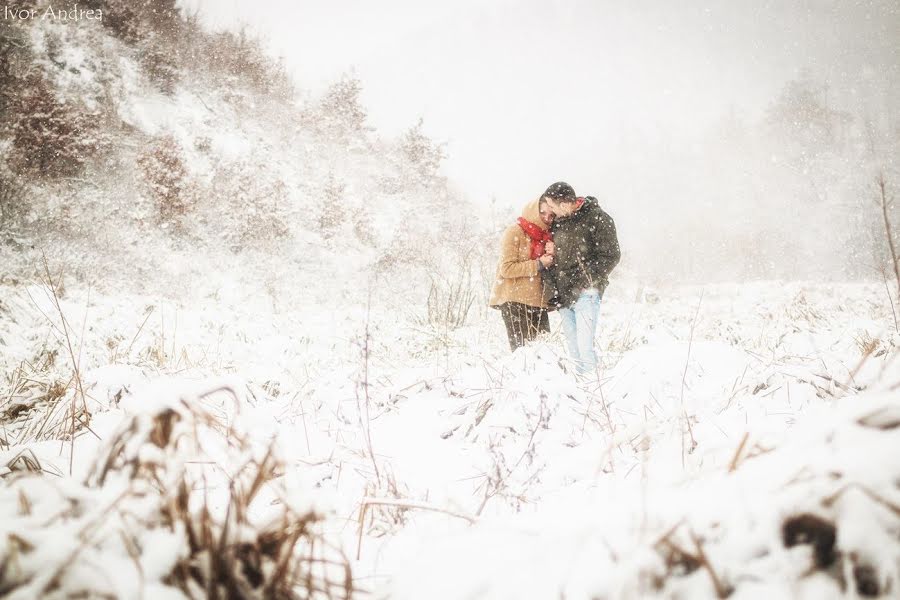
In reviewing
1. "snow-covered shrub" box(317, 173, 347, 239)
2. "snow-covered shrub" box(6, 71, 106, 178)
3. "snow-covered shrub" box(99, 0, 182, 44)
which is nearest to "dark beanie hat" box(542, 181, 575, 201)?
"snow-covered shrub" box(317, 173, 347, 239)

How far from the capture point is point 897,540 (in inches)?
16.0

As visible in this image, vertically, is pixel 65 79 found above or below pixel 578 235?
above

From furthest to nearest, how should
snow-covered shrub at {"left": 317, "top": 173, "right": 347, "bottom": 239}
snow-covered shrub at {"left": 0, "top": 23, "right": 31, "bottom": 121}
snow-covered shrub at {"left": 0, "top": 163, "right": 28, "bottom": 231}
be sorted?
snow-covered shrub at {"left": 317, "top": 173, "right": 347, "bottom": 239} → snow-covered shrub at {"left": 0, "top": 23, "right": 31, "bottom": 121} → snow-covered shrub at {"left": 0, "top": 163, "right": 28, "bottom": 231}

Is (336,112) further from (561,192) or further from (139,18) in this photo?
(561,192)

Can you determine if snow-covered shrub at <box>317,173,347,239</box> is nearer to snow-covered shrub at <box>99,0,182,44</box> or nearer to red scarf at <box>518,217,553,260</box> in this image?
snow-covered shrub at <box>99,0,182,44</box>

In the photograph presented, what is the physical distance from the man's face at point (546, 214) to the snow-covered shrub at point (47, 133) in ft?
37.2

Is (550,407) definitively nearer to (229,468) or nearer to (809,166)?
(229,468)

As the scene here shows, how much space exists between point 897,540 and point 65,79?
48.6 ft

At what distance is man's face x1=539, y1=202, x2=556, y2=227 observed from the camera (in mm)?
3568

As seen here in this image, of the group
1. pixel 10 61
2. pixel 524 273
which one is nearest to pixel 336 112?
pixel 10 61

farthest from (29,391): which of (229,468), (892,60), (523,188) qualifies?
(892,60)

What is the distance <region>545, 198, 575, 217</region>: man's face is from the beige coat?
23cm

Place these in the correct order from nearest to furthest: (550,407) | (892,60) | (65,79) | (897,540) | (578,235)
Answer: (897,540) → (550,407) → (578,235) → (65,79) → (892,60)

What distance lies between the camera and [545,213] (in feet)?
11.9
